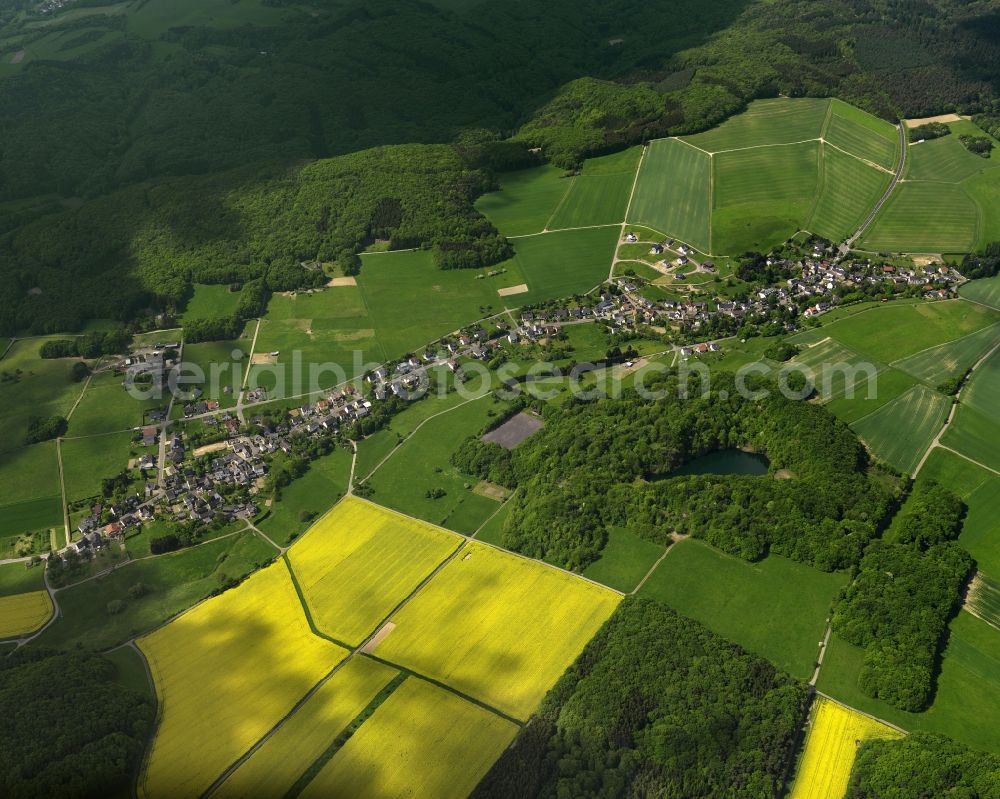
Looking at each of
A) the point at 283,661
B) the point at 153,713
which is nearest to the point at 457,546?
the point at 283,661

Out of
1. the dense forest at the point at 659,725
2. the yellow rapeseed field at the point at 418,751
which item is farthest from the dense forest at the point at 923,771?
the yellow rapeseed field at the point at 418,751

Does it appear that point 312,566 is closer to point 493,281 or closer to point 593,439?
point 593,439

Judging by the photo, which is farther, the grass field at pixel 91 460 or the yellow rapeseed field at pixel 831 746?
the grass field at pixel 91 460

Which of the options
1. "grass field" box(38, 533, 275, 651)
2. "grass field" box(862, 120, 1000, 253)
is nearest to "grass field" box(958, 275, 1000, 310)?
"grass field" box(862, 120, 1000, 253)

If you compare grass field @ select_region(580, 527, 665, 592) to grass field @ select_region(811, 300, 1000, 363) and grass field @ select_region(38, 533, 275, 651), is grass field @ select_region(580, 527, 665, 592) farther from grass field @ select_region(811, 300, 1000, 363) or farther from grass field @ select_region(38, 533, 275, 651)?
grass field @ select_region(811, 300, 1000, 363)

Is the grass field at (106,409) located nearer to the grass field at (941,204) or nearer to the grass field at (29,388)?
the grass field at (29,388)

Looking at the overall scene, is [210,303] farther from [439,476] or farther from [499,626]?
[499,626]
